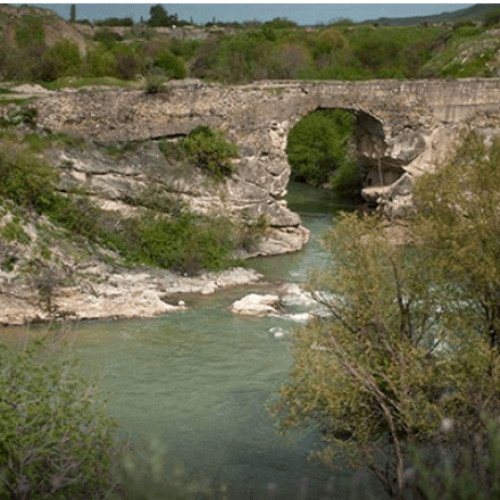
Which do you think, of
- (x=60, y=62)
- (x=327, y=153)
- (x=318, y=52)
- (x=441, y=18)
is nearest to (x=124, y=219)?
(x=60, y=62)

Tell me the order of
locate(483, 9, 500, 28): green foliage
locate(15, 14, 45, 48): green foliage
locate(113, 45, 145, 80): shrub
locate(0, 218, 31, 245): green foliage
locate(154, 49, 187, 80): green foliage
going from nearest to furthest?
locate(0, 218, 31, 245): green foliage, locate(113, 45, 145, 80): shrub, locate(154, 49, 187, 80): green foliage, locate(15, 14, 45, 48): green foliage, locate(483, 9, 500, 28): green foliage

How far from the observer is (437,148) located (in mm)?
26234

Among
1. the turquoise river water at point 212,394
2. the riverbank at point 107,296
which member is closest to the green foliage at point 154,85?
the riverbank at point 107,296

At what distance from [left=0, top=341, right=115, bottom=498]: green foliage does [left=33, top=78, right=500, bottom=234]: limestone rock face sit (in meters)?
13.0

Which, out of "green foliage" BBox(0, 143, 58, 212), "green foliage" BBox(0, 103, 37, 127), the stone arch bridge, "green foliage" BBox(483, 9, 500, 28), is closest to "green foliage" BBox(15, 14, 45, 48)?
the stone arch bridge

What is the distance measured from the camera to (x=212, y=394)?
14.5 metres

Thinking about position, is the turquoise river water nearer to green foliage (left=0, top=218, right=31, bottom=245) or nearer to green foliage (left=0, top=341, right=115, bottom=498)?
green foliage (left=0, top=341, right=115, bottom=498)

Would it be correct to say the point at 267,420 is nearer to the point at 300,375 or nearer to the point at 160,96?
the point at 300,375

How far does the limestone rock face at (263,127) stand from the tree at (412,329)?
459 inches

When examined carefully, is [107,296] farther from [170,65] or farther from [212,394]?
[170,65]

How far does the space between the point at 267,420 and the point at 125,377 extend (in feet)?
9.33

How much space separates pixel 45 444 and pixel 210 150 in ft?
51.7

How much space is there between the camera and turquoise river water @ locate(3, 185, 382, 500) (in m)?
11.6

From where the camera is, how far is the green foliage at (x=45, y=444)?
841 cm
